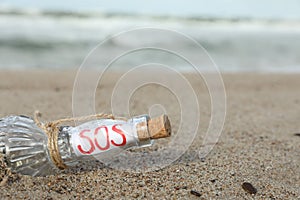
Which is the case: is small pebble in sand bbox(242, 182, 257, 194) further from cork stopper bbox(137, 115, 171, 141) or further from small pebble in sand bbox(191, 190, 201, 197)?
cork stopper bbox(137, 115, 171, 141)

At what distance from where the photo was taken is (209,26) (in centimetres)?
1198

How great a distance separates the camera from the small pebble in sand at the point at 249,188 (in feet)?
5.18

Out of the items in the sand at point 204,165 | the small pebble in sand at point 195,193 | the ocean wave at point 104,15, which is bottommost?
the small pebble in sand at point 195,193

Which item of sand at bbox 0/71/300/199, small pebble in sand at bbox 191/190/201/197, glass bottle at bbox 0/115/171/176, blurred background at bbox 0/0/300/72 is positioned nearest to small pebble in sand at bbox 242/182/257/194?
sand at bbox 0/71/300/199

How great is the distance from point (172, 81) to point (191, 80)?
489 mm

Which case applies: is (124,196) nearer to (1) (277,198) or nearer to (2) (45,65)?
(1) (277,198)

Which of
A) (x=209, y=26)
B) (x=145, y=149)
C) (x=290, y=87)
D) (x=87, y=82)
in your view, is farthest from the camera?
(x=209, y=26)

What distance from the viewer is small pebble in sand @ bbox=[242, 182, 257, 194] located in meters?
1.58

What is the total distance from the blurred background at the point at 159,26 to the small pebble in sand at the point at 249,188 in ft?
13.7

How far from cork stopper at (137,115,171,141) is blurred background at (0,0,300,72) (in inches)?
172

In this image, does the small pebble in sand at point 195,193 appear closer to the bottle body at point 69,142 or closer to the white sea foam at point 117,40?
the bottle body at point 69,142

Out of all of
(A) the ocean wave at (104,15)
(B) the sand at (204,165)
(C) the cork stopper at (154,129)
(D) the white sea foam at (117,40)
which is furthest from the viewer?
(A) the ocean wave at (104,15)

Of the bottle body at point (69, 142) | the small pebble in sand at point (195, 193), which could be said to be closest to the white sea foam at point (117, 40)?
the bottle body at point (69, 142)

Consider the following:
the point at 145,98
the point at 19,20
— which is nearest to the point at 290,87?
the point at 145,98
